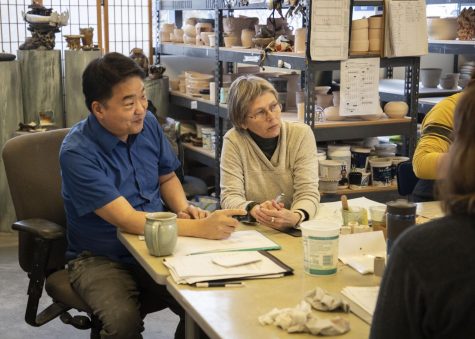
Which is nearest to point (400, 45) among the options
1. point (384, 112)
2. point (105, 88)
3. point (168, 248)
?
point (384, 112)

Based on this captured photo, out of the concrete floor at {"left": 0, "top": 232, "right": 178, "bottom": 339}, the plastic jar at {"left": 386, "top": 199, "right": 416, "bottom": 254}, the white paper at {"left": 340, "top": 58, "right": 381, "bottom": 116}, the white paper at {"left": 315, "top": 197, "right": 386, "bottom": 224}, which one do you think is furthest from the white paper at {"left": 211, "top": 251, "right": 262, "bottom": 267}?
the white paper at {"left": 340, "top": 58, "right": 381, "bottom": 116}

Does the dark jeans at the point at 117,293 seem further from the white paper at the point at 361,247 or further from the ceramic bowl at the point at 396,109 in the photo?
the ceramic bowl at the point at 396,109

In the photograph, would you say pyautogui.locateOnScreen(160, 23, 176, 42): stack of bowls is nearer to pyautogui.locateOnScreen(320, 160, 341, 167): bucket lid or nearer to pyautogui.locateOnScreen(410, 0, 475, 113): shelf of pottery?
pyautogui.locateOnScreen(410, 0, 475, 113): shelf of pottery

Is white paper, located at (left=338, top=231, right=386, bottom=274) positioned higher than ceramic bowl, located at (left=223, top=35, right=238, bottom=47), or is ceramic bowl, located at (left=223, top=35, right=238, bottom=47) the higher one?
ceramic bowl, located at (left=223, top=35, right=238, bottom=47)

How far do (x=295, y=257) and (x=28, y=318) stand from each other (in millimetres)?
1037

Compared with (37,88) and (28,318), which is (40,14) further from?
(28,318)

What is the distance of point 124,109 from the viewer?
247 cm

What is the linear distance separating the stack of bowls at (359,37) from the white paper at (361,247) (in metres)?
1.90

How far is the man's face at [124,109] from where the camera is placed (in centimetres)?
246

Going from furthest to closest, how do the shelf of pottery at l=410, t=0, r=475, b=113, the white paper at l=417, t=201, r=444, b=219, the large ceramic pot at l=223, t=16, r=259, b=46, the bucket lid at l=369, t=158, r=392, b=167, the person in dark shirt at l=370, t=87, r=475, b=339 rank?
the shelf of pottery at l=410, t=0, r=475, b=113
the large ceramic pot at l=223, t=16, r=259, b=46
the bucket lid at l=369, t=158, r=392, b=167
the white paper at l=417, t=201, r=444, b=219
the person in dark shirt at l=370, t=87, r=475, b=339

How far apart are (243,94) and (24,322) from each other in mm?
1649

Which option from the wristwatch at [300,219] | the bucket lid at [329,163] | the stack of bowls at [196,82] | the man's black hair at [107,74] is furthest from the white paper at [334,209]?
the stack of bowls at [196,82]

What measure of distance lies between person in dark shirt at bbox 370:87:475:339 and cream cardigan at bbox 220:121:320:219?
5.10 feet

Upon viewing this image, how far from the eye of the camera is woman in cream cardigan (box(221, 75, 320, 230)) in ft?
9.02
